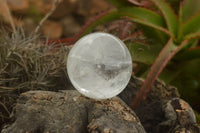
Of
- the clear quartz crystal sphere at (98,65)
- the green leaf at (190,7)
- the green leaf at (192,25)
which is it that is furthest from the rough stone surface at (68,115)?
the green leaf at (190,7)

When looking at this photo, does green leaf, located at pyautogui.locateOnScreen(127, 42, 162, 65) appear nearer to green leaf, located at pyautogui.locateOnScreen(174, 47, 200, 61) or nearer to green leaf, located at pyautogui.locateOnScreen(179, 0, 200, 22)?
green leaf, located at pyautogui.locateOnScreen(174, 47, 200, 61)

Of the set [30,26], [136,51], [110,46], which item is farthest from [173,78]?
[30,26]

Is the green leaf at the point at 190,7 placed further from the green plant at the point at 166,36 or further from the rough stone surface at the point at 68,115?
the rough stone surface at the point at 68,115

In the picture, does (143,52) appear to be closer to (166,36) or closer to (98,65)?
(166,36)

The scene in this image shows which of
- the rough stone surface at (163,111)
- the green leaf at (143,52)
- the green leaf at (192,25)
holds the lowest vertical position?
the rough stone surface at (163,111)

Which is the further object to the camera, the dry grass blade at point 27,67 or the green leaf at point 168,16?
the green leaf at point 168,16
